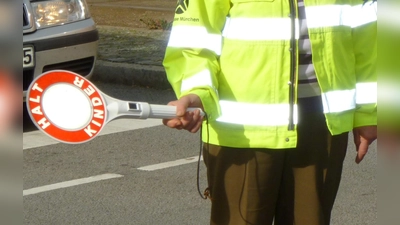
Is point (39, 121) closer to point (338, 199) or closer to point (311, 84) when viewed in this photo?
point (311, 84)

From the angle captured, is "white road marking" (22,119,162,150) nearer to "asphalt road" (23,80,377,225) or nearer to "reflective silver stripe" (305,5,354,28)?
"asphalt road" (23,80,377,225)

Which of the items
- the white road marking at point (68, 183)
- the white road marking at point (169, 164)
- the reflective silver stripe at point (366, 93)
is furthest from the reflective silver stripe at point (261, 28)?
the white road marking at point (169, 164)

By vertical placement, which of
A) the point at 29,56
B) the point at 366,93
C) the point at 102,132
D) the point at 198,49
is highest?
the point at 198,49

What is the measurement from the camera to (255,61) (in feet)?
9.07

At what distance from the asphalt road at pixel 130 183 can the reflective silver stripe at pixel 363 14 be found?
2275mm

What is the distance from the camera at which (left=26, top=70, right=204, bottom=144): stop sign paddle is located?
2.14 m

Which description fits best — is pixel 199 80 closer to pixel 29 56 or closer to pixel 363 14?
pixel 363 14

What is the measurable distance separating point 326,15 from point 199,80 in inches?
18.8

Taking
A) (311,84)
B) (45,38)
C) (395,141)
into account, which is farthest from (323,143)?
(45,38)

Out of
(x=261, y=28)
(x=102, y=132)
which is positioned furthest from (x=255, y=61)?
(x=102, y=132)

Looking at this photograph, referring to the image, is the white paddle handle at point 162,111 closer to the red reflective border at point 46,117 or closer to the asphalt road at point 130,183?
the red reflective border at point 46,117

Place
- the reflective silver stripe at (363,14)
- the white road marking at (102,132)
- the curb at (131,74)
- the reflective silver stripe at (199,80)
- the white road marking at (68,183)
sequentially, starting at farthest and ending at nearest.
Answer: the curb at (131,74) < the white road marking at (102,132) < the white road marking at (68,183) < the reflective silver stripe at (363,14) < the reflective silver stripe at (199,80)

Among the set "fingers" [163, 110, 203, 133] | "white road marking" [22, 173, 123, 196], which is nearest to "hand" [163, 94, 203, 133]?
"fingers" [163, 110, 203, 133]

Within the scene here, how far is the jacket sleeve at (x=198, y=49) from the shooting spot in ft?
8.94
